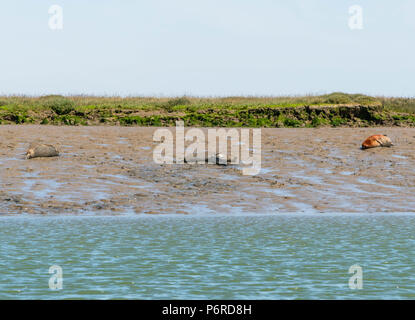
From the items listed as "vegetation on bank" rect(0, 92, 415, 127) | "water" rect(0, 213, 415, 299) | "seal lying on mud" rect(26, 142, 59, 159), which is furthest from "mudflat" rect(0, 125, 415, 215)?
"vegetation on bank" rect(0, 92, 415, 127)

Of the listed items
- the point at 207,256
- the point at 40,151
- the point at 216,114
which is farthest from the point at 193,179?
the point at 216,114

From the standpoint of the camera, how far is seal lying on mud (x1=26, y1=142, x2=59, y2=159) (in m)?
28.5

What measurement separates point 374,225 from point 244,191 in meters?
6.84

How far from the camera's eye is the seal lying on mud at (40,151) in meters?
28.5

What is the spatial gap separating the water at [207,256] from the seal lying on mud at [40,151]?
8.47m

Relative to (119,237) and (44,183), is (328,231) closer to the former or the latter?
(119,237)

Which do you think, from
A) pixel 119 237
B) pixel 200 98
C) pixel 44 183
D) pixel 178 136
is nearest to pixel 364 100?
pixel 200 98

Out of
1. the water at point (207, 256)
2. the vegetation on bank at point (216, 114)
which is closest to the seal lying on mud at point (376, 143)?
the vegetation on bank at point (216, 114)

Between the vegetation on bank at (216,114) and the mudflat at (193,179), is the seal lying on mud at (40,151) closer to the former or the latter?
the mudflat at (193,179)

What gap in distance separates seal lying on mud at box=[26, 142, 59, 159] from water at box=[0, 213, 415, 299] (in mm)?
8472

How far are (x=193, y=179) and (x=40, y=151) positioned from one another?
7097 mm

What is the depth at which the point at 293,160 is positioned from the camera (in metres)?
30.3

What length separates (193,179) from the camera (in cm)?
2620
